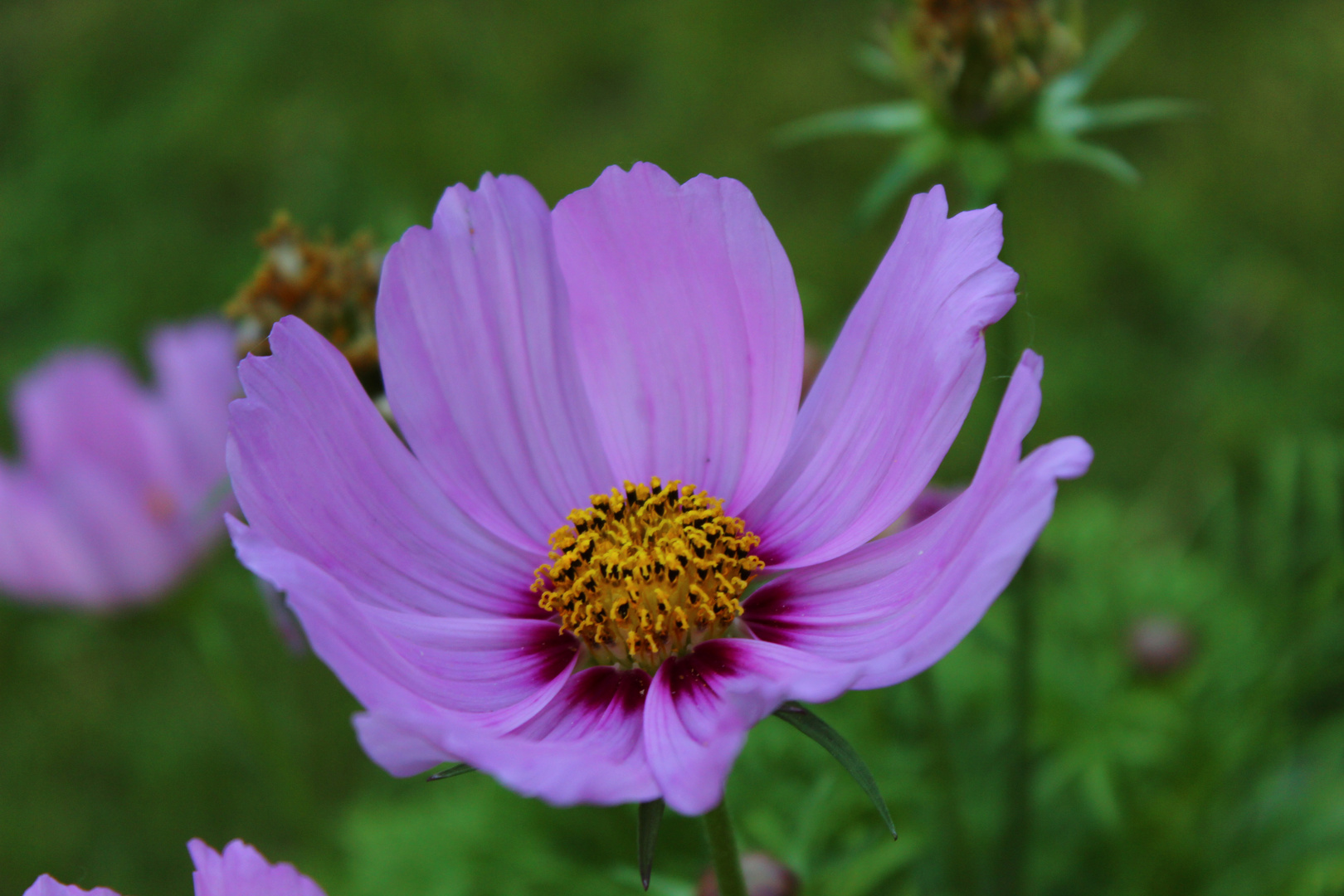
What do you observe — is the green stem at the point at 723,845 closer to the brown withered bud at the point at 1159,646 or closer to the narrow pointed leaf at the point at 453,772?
the narrow pointed leaf at the point at 453,772

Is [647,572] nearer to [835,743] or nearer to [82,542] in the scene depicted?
[835,743]

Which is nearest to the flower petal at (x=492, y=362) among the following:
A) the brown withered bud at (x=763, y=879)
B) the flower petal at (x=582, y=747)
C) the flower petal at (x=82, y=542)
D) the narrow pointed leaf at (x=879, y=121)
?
the flower petal at (x=582, y=747)

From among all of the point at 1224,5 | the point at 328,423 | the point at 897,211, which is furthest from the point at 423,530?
the point at 1224,5

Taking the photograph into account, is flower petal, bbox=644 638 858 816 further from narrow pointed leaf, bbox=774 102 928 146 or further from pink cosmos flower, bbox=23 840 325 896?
narrow pointed leaf, bbox=774 102 928 146

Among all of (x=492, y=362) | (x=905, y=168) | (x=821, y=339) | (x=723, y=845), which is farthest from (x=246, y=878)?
(x=821, y=339)

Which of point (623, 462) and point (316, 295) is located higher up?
point (316, 295)

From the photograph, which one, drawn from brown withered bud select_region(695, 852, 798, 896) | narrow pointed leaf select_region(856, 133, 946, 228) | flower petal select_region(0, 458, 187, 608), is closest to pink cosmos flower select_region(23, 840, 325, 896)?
brown withered bud select_region(695, 852, 798, 896)
